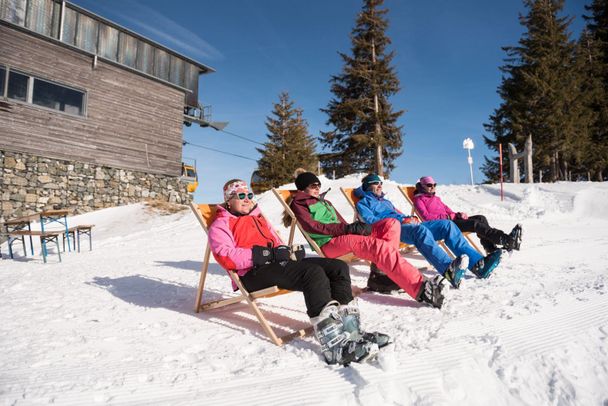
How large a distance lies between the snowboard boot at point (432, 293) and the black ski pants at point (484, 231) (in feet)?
6.42

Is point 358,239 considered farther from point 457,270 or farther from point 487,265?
point 487,265

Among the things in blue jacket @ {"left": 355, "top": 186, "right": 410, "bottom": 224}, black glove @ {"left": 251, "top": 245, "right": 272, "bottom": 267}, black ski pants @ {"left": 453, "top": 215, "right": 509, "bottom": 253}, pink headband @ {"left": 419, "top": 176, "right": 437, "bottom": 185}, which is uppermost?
pink headband @ {"left": 419, "top": 176, "right": 437, "bottom": 185}

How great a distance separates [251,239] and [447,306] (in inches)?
70.8

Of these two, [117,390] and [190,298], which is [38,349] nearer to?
[117,390]

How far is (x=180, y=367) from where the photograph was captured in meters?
2.16

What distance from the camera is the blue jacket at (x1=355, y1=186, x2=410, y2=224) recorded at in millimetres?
4230

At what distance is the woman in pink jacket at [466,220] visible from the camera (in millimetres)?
4309

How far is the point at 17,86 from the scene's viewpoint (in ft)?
39.9

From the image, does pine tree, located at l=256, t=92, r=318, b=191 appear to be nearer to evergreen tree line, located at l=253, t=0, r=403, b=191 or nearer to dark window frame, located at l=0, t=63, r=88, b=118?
evergreen tree line, located at l=253, t=0, r=403, b=191

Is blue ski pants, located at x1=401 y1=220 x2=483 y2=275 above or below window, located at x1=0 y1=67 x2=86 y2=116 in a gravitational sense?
below

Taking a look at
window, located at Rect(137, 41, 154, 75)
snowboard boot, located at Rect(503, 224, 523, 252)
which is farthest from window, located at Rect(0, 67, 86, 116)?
snowboard boot, located at Rect(503, 224, 523, 252)

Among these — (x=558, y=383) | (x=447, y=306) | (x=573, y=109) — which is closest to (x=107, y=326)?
(x=447, y=306)

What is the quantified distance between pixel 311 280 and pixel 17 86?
14737 millimetres

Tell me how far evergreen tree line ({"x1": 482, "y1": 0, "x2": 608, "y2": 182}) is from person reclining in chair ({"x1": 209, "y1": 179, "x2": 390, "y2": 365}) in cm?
1954
